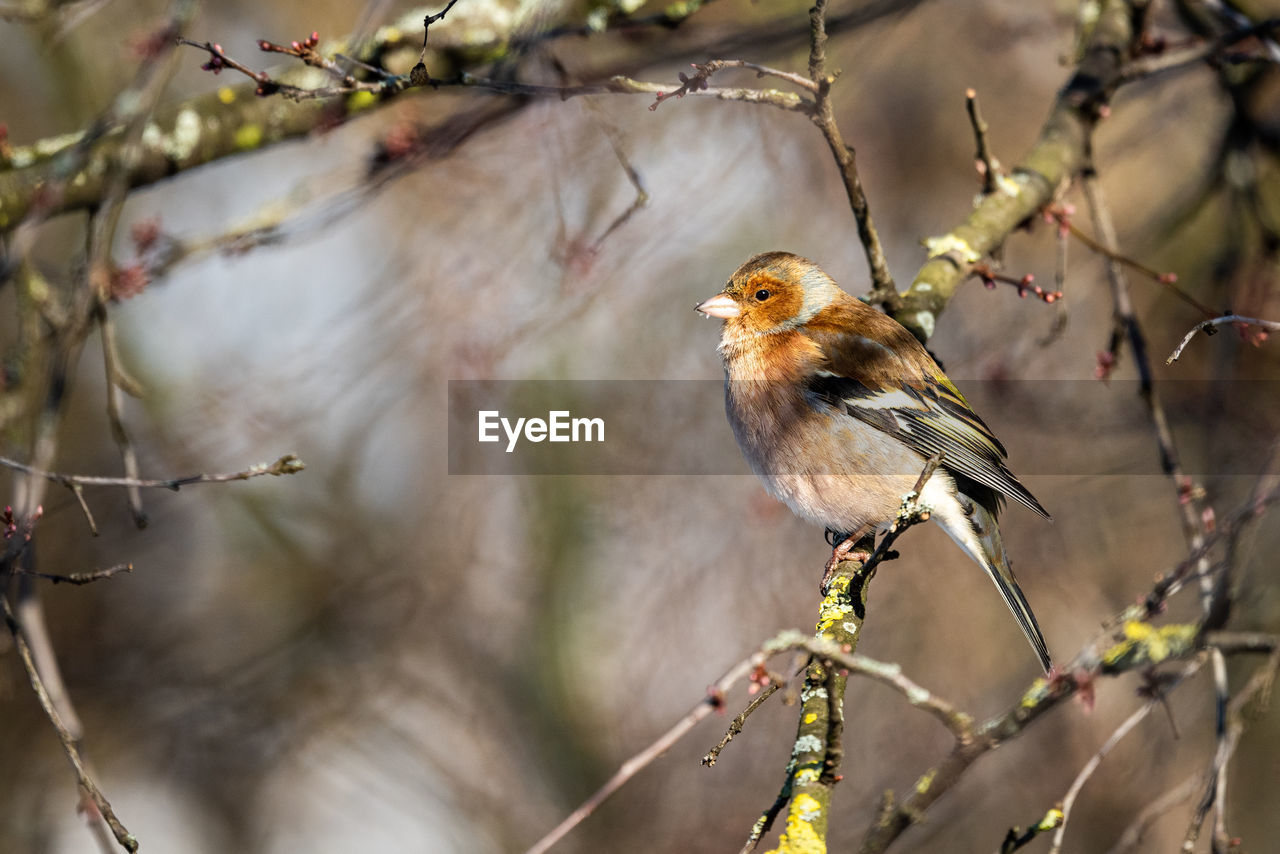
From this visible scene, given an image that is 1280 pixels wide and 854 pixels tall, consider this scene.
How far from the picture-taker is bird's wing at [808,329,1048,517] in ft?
11.1

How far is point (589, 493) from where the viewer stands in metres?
7.09

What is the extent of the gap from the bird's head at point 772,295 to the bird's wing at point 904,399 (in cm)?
30

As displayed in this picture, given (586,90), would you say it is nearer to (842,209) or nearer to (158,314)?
(842,209)

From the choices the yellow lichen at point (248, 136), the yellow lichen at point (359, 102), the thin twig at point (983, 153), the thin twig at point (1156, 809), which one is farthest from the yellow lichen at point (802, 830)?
the yellow lichen at point (248, 136)

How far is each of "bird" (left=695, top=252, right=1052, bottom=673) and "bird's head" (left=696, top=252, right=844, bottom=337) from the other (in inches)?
3.8

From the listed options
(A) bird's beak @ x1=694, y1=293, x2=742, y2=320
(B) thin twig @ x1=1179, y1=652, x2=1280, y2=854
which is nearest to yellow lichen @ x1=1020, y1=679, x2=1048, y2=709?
(B) thin twig @ x1=1179, y1=652, x2=1280, y2=854

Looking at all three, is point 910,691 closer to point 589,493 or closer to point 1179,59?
point 1179,59

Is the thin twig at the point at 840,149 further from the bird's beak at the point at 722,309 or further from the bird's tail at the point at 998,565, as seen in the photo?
the bird's tail at the point at 998,565

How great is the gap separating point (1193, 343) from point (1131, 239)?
26.9 inches

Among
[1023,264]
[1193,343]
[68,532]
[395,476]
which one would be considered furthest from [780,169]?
[68,532]

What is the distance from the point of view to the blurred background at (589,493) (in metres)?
5.47

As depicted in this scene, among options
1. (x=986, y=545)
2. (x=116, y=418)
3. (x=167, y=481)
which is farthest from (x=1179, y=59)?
(x=116, y=418)

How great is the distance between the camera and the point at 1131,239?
5.54m

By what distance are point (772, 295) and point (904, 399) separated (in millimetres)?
695
